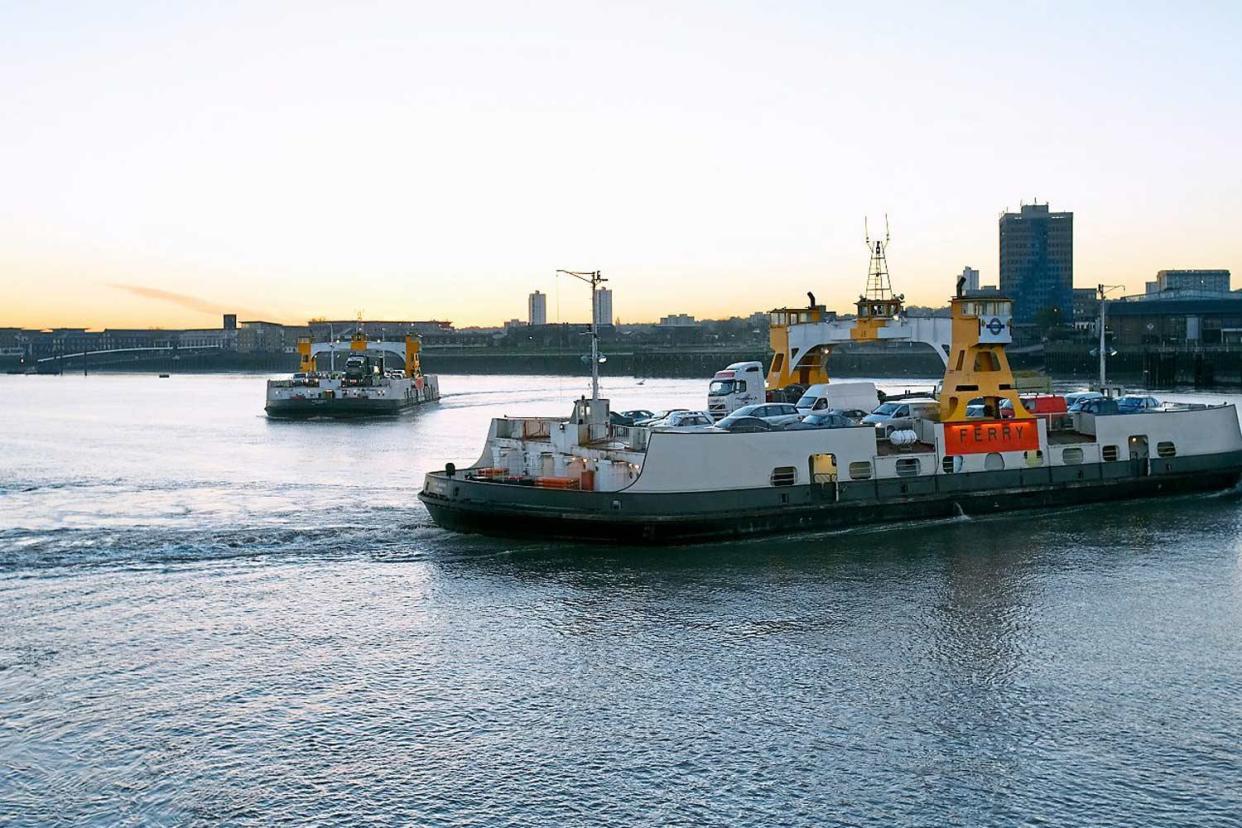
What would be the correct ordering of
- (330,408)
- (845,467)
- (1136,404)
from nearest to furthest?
(845,467), (1136,404), (330,408)

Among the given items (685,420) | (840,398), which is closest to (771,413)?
(685,420)

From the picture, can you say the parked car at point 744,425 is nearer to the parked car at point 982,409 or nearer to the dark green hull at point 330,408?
the parked car at point 982,409

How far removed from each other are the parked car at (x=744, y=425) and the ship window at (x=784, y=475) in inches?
49.1

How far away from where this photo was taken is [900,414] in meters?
38.1

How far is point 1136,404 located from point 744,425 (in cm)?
1653

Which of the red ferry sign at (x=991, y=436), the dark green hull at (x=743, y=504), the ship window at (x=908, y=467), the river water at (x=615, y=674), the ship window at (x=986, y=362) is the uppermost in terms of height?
the ship window at (x=986, y=362)

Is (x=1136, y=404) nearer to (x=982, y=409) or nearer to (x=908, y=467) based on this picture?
(x=982, y=409)

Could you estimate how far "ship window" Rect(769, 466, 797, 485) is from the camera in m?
32.5

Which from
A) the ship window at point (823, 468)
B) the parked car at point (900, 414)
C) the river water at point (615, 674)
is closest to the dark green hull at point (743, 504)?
the ship window at point (823, 468)

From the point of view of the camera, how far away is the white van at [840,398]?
145 feet

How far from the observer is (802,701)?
19.2 metres

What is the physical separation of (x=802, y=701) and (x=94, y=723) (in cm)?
1115

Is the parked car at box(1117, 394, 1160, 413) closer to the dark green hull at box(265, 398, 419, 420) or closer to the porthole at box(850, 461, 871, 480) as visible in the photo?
the porthole at box(850, 461, 871, 480)

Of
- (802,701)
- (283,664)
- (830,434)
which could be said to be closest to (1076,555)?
(830,434)
